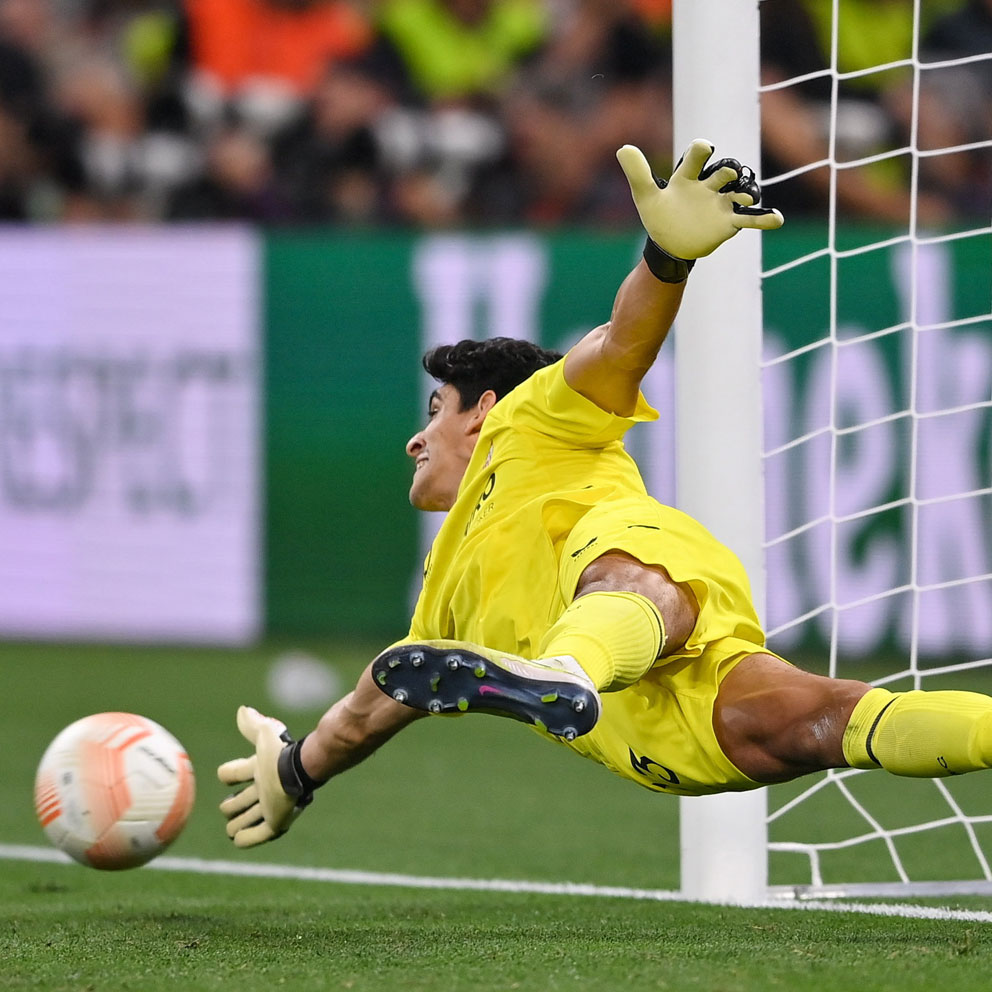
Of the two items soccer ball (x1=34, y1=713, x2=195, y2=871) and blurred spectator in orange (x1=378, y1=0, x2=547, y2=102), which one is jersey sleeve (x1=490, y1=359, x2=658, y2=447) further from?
blurred spectator in orange (x1=378, y1=0, x2=547, y2=102)

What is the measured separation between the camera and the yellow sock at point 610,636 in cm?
302

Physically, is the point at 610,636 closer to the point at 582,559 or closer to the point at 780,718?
the point at 582,559

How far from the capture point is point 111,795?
12.4ft

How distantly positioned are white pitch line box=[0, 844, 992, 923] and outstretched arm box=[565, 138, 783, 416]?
4.30ft

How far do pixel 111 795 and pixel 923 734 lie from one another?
168 cm

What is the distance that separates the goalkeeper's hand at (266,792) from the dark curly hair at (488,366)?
87 centimetres

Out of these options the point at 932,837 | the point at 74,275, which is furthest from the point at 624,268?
the point at 932,837

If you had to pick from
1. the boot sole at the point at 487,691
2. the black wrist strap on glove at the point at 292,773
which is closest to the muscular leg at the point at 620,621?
the boot sole at the point at 487,691

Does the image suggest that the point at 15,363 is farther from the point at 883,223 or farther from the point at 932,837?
the point at 932,837

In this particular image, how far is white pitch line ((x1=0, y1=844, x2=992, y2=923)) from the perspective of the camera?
3959mm

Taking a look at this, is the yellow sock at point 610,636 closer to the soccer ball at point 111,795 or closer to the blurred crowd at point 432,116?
the soccer ball at point 111,795

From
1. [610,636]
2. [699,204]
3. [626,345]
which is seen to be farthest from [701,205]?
[610,636]

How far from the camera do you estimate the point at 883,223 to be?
8.77 m

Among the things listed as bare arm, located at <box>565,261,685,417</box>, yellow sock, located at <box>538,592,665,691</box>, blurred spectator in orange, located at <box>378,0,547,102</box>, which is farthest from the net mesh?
→ yellow sock, located at <box>538,592,665,691</box>
